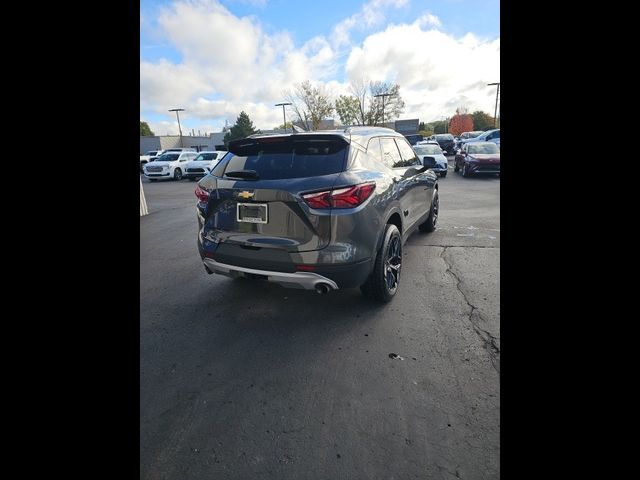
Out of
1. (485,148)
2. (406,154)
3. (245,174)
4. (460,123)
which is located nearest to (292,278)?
(245,174)

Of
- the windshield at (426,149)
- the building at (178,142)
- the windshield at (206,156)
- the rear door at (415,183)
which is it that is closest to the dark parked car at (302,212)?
the rear door at (415,183)

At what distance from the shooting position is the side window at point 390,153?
3.93 m

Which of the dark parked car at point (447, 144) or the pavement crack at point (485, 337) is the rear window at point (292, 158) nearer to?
the pavement crack at point (485, 337)

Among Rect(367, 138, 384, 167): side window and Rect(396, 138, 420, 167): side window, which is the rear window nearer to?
Rect(367, 138, 384, 167): side window

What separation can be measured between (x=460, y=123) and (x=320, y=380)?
71444 mm

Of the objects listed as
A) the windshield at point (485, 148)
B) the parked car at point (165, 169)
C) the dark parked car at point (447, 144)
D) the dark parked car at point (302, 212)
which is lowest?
the dark parked car at point (302, 212)

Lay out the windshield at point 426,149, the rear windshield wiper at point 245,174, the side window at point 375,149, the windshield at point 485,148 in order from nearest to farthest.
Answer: the rear windshield wiper at point 245,174 < the side window at point 375,149 < the windshield at point 485,148 < the windshield at point 426,149

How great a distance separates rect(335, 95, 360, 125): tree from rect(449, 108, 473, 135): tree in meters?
34.6

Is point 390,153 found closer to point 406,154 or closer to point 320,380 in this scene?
point 406,154

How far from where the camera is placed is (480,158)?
47.6 feet

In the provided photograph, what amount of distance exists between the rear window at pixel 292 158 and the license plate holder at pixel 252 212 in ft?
0.92
